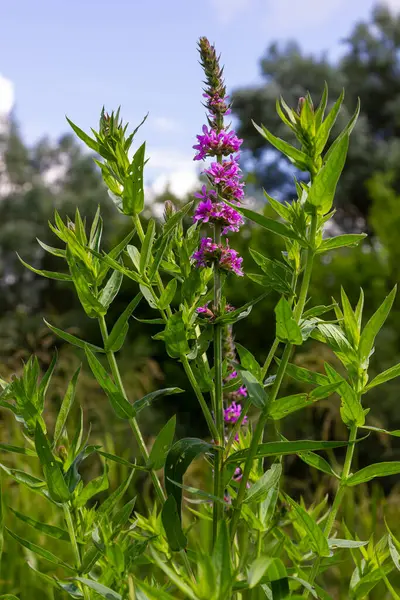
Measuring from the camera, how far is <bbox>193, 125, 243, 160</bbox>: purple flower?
1.03 metres

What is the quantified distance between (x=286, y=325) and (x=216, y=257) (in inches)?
7.7

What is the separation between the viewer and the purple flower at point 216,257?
995mm

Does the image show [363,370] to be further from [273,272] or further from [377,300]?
[377,300]

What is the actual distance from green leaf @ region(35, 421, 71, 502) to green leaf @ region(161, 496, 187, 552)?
14cm

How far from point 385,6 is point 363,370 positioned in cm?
2138

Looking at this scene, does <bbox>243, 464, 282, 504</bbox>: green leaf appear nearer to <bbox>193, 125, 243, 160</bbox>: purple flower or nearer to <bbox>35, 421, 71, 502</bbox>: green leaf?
<bbox>35, 421, 71, 502</bbox>: green leaf

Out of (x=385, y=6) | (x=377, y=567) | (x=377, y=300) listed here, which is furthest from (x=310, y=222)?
(x=385, y=6)

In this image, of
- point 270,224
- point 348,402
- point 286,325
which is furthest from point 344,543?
point 270,224

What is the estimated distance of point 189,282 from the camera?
98 centimetres

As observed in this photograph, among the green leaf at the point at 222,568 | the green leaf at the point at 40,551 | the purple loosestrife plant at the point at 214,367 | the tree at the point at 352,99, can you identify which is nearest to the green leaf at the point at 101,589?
the purple loosestrife plant at the point at 214,367

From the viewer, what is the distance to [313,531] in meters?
0.93

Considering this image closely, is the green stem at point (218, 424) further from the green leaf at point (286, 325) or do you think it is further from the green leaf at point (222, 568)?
the green leaf at point (222, 568)

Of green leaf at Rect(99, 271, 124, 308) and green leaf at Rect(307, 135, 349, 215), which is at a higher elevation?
green leaf at Rect(307, 135, 349, 215)

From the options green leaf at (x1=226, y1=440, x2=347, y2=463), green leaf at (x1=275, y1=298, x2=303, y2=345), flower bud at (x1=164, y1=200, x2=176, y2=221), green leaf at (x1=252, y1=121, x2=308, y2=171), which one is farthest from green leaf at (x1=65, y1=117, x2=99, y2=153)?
green leaf at (x1=226, y1=440, x2=347, y2=463)
